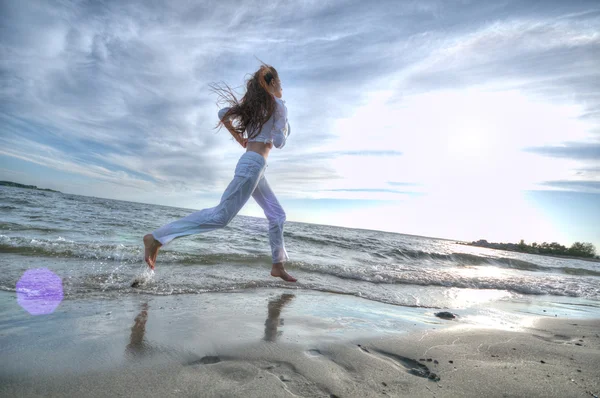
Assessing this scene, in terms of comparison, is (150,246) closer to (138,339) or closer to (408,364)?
(138,339)

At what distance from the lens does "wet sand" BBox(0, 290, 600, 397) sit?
150cm

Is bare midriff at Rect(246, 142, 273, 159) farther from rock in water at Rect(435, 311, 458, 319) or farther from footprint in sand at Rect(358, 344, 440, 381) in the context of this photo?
rock in water at Rect(435, 311, 458, 319)

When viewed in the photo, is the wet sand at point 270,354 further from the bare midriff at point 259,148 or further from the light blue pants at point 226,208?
the bare midriff at point 259,148

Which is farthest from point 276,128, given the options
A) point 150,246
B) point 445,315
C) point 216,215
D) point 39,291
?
point 39,291

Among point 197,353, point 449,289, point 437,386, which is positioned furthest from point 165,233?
point 449,289

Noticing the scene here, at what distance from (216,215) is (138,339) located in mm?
1386

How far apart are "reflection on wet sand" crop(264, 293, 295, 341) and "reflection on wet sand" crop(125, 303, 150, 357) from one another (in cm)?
80

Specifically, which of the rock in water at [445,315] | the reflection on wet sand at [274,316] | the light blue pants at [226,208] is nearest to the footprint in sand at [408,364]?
the reflection on wet sand at [274,316]

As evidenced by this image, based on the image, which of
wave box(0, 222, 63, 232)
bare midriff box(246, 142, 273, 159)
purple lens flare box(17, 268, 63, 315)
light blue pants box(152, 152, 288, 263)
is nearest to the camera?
purple lens flare box(17, 268, 63, 315)

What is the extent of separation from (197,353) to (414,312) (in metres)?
2.61

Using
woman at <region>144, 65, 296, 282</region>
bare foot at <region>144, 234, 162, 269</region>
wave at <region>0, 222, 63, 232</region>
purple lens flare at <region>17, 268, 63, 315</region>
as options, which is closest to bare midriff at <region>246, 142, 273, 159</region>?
woman at <region>144, 65, 296, 282</region>

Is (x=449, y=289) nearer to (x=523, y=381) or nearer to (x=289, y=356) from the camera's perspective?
(x=523, y=381)

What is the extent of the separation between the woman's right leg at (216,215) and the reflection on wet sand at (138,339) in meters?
0.82

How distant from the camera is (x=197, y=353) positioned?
1853mm
